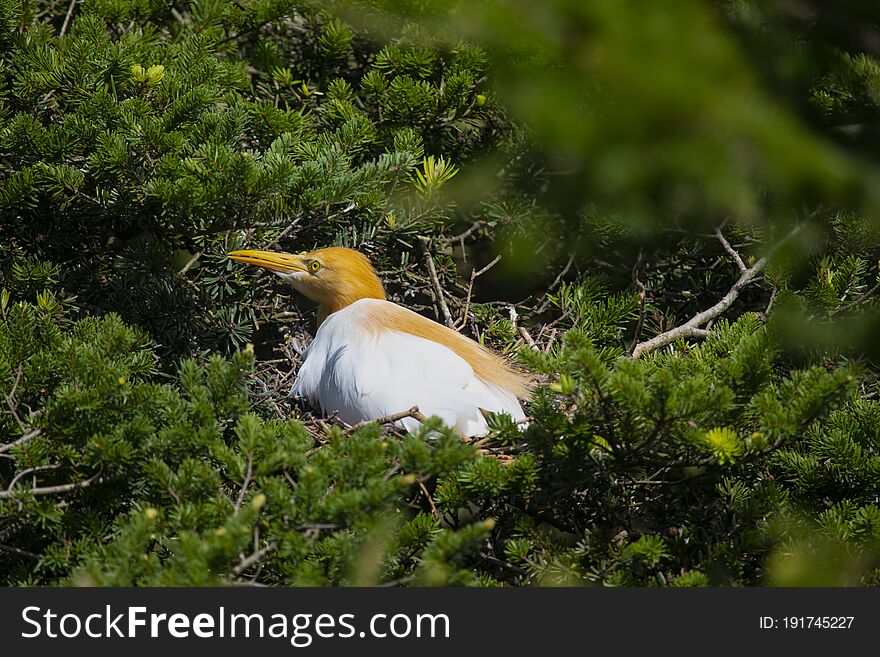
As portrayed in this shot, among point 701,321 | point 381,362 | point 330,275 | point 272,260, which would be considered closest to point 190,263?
point 272,260

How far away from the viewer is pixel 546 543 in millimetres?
2104

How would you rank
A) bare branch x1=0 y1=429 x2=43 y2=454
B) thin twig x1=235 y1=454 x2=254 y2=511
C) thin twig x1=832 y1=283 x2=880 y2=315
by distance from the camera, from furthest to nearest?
thin twig x1=832 y1=283 x2=880 y2=315, bare branch x1=0 y1=429 x2=43 y2=454, thin twig x1=235 y1=454 x2=254 y2=511

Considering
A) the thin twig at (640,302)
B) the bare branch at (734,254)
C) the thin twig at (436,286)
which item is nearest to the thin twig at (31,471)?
the thin twig at (436,286)

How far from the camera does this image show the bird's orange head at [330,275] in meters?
3.28

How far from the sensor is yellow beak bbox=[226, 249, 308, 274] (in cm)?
300

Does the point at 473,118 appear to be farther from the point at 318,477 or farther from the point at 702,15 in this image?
the point at 702,15

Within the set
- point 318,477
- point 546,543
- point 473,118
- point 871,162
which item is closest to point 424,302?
point 473,118

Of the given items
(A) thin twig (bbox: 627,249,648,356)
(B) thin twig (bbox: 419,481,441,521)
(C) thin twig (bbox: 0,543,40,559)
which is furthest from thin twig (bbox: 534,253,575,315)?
(C) thin twig (bbox: 0,543,40,559)

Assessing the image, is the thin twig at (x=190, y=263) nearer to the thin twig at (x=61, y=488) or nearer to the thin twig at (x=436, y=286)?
the thin twig at (x=436, y=286)

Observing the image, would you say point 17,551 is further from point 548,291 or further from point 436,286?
point 548,291

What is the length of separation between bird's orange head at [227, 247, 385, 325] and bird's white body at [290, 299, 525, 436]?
0.74 feet

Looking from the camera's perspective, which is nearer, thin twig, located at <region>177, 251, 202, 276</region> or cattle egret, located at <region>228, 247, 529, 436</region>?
cattle egret, located at <region>228, 247, 529, 436</region>

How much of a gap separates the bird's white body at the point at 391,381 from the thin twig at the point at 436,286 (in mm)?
272

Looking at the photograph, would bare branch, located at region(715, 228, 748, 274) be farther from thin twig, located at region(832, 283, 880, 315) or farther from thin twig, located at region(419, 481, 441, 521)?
thin twig, located at region(419, 481, 441, 521)
